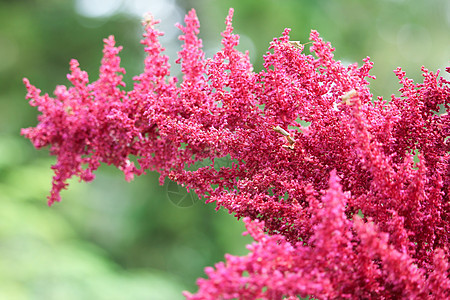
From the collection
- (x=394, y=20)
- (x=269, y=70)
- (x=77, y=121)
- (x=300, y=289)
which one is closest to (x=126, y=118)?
(x=77, y=121)

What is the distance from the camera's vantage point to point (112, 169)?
13.6ft

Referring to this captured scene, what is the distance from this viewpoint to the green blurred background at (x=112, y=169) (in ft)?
8.59

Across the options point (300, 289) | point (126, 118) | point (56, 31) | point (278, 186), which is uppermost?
point (56, 31)

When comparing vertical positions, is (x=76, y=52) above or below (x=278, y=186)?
above

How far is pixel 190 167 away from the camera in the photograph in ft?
1.98

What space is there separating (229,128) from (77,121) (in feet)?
0.64

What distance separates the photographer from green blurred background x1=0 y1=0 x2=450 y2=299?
2619 millimetres

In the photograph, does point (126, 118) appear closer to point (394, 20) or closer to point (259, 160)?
point (259, 160)

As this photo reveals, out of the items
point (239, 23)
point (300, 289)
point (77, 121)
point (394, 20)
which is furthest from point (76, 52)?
point (300, 289)

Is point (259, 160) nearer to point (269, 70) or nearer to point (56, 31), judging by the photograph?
point (269, 70)

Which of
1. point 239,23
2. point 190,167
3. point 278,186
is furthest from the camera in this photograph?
point 239,23

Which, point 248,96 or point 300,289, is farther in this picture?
point 248,96

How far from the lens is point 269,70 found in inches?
19.7

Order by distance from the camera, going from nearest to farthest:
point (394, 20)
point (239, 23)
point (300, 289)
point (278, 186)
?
point (300, 289) → point (278, 186) → point (239, 23) → point (394, 20)
